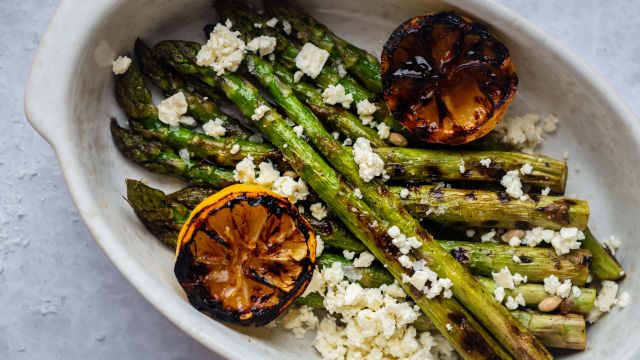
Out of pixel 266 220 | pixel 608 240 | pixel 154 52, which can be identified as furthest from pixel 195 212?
pixel 608 240

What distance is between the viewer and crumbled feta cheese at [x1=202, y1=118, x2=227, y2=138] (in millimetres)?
2650

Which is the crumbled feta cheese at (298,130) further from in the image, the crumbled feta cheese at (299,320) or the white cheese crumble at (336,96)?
the crumbled feta cheese at (299,320)

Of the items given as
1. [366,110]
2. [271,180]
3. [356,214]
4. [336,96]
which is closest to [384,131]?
[366,110]

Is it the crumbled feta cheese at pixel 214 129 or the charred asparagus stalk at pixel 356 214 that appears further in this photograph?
the crumbled feta cheese at pixel 214 129

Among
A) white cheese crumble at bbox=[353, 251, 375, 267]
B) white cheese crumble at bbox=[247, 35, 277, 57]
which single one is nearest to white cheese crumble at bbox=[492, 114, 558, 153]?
white cheese crumble at bbox=[353, 251, 375, 267]

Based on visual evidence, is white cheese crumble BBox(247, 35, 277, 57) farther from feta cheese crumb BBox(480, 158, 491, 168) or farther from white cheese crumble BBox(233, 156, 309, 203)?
feta cheese crumb BBox(480, 158, 491, 168)

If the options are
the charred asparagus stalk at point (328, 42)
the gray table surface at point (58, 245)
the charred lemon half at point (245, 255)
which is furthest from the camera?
the gray table surface at point (58, 245)

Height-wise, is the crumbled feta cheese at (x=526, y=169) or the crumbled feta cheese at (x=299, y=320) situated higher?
the crumbled feta cheese at (x=526, y=169)

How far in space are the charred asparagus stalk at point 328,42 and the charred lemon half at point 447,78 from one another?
0.64 feet

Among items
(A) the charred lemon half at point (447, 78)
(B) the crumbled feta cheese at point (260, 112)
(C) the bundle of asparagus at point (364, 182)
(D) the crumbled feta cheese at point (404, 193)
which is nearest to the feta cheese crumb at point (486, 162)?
(C) the bundle of asparagus at point (364, 182)

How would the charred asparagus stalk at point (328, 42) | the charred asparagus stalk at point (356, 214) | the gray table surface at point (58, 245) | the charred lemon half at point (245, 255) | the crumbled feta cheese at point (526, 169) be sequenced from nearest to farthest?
the charred lemon half at point (245, 255)
the charred asparagus stalk at point (356, 214)
the crumbled feta cheese at point (526, 169)
the charred asparagus stalk at point (328, 42)
the gray table surface at point (58, 245)

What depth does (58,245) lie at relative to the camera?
2844 mm

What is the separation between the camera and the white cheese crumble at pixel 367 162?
2512mm

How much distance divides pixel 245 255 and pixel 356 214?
395mm
